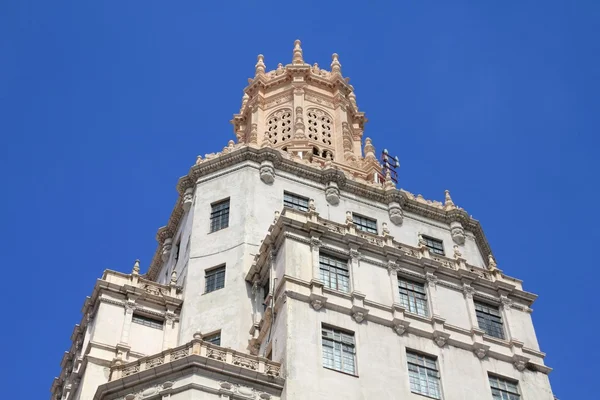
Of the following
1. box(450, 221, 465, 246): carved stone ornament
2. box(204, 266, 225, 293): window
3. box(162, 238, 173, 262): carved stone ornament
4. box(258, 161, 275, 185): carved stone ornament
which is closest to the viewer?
box(204, 266, 225, 293): window

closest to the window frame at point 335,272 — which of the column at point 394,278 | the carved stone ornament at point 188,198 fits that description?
the column at point 394,278

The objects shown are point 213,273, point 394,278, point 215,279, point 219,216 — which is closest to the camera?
point 394,278

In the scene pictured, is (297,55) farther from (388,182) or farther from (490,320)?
(490,320)

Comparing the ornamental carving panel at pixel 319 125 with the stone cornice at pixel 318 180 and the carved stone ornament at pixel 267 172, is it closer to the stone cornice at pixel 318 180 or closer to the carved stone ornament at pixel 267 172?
the stone cornice at pixel 318 180

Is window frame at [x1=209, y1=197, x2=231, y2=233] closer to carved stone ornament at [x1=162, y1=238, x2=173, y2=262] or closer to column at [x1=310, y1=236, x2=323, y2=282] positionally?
carved stone ornament at [x1=162, y1=238, x2=173, y2=262]

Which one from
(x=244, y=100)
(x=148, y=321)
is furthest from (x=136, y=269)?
(x=244, y=100)

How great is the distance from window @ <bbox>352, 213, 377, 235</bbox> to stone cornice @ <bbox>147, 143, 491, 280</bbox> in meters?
1.90

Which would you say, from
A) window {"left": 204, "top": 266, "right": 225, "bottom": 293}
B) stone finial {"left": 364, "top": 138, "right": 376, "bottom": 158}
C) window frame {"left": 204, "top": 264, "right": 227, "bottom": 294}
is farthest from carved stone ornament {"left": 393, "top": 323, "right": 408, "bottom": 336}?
stone finial {"left": 364, "top": 138, "right": 376, "bottom": 158}

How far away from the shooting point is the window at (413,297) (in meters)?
52.7

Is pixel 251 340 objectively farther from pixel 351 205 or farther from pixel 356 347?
pixel 351 205

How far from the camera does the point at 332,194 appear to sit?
2539 inches

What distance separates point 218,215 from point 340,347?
16.7 m

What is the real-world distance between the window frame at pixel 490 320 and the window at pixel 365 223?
10.3 metres

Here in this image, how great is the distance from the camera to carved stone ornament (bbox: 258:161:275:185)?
6388cm
